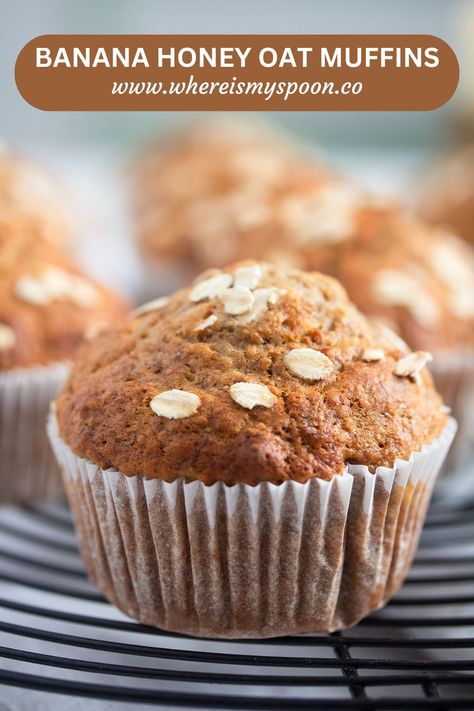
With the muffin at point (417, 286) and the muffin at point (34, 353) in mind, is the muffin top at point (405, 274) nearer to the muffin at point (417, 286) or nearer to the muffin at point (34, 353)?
the muffin at point (417, 286)

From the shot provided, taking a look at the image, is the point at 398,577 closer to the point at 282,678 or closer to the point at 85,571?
the point at 282,678

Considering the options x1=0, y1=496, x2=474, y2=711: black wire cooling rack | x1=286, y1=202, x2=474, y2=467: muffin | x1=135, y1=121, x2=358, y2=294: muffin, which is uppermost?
x1=135, y1=121, x2=358, y2=294: muffin

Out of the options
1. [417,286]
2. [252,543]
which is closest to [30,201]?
[417,286]

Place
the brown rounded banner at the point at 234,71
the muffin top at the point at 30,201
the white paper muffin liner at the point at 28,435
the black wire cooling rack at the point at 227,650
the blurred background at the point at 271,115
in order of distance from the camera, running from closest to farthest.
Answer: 1. the black wire cooling rack at the point at 227,650
2. the brown rounded banner at the point at 234,71
3. the white paper muffin liner at the point at 28,435
4. the muffin top at the point at 30,201
5. the blurred background at the point at 271,115

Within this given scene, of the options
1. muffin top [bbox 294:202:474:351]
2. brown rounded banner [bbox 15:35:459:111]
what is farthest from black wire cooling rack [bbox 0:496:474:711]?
brown rounded banner [bbox 15:35:459:111]

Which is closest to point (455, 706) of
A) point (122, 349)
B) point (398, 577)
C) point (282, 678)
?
point (282, 678)

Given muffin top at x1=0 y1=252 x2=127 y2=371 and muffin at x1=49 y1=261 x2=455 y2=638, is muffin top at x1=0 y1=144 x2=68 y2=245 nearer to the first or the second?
muffin top at x1=0 y1=252 x2=127 y2=371

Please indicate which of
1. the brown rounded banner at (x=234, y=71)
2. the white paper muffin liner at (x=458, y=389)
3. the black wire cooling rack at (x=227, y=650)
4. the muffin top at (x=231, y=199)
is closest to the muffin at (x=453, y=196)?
the muffin top at (x=231, y=199)
